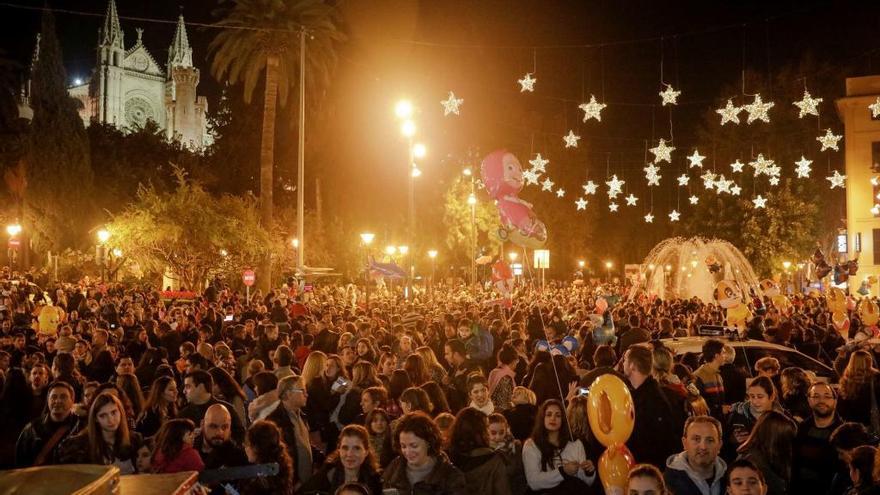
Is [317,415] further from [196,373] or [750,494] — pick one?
[750,494]

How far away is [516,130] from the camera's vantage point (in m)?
58.1

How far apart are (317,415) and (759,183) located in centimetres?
4421

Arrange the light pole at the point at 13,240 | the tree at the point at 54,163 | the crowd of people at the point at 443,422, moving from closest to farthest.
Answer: the crowd of people at the point at 443,422 < the light pole at the point at 13,240 < the tree at the point at 54,163

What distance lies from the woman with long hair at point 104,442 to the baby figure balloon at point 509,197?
890 centimetres

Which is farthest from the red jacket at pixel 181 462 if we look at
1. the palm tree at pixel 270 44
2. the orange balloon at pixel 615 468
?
the palm tree at pixel 270 44

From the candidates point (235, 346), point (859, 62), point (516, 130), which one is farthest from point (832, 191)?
point (235, 346)

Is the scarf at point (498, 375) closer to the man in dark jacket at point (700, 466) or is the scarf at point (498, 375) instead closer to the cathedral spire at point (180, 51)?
the man in dark jacket at point (700, 466)

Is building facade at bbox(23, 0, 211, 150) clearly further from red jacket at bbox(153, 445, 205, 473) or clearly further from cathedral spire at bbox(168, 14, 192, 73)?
red jacket at bbox(153, 445, 205, 473)

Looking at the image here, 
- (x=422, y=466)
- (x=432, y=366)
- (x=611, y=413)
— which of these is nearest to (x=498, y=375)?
(x=432, y=366)

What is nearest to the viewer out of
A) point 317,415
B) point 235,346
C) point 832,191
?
point 317,415

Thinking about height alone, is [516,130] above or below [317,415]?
above

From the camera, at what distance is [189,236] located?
32594mm

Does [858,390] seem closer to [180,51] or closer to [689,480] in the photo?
[689,480]

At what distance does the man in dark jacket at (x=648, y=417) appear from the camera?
6.67m
